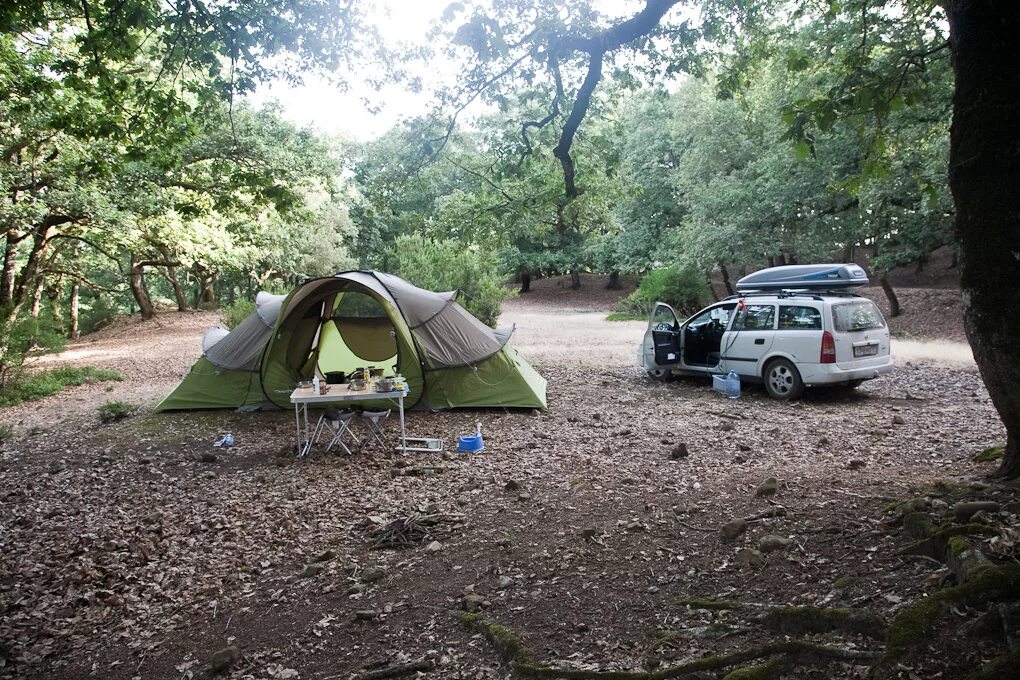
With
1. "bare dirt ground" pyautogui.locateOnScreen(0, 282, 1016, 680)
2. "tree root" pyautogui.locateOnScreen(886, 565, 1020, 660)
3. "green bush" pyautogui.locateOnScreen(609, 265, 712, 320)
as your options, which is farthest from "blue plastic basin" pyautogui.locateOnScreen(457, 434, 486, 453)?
"green bush" pyautogui.locateOnScreen(609, 265, 712, 320)

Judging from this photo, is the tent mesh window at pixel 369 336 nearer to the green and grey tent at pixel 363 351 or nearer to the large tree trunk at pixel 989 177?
the green and grey tent at pixel 363 351

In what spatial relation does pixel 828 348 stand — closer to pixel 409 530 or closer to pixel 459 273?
pixel 409 530

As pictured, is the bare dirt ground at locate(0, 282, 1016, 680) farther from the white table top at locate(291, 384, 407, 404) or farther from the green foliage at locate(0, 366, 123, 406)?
the green foliage at locate(0, 366, 123, 406)

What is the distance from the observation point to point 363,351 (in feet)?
35.1

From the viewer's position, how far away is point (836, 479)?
5270mm

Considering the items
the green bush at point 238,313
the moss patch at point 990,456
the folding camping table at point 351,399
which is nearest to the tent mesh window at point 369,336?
the folding camping table at point 351,399

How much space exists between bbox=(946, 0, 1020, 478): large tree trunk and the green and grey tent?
5.97 metres

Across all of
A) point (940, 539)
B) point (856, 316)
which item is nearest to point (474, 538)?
point (940, 539)

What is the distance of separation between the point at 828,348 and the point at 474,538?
6048 millimetres

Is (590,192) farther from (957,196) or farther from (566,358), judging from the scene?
(957,196)

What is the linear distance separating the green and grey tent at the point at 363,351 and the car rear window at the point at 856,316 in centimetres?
396

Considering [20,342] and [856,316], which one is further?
[20,342]

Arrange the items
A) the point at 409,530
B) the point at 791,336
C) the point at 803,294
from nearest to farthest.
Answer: the point at 409,530 → the point at 791,336 → the point at 803,294

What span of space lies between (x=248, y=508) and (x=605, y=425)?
419cm
